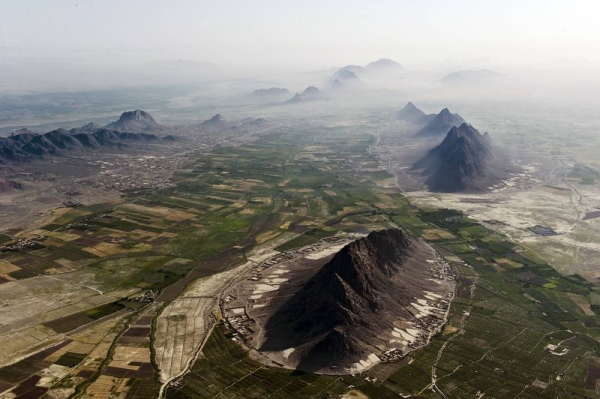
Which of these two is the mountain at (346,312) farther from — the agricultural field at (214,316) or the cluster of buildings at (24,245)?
the cluster of buildings at (24,245)

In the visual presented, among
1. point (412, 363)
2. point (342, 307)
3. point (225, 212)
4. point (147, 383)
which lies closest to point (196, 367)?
point (147, 383)

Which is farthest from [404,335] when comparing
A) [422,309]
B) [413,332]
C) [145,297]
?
[145,297]

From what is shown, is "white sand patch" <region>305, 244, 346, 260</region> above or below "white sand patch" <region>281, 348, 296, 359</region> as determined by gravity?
above

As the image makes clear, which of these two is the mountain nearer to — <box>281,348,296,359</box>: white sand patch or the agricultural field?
<box>281,348,296,359</box>: white sand patch

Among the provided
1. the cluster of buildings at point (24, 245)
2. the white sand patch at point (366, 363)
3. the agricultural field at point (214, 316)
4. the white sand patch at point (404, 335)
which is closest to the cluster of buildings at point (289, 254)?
the agricultural field at point (214, 316)

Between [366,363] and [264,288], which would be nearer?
[366,363]

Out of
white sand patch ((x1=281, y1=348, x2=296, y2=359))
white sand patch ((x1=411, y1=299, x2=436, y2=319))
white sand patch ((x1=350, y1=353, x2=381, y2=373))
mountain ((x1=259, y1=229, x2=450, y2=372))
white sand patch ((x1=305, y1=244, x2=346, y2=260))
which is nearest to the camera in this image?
white sand patch ((x1=350, y1=353, x2=381, y2=373))

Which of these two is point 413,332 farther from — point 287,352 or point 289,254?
point 289,254

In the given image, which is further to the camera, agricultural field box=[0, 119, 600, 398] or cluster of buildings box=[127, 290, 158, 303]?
cluster of buildings box=[127, 290, 158, 303]

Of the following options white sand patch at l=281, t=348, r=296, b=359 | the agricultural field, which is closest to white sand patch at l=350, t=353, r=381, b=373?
the agricultural field

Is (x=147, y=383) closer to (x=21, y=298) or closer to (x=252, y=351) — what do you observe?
(x=252, y=351)
